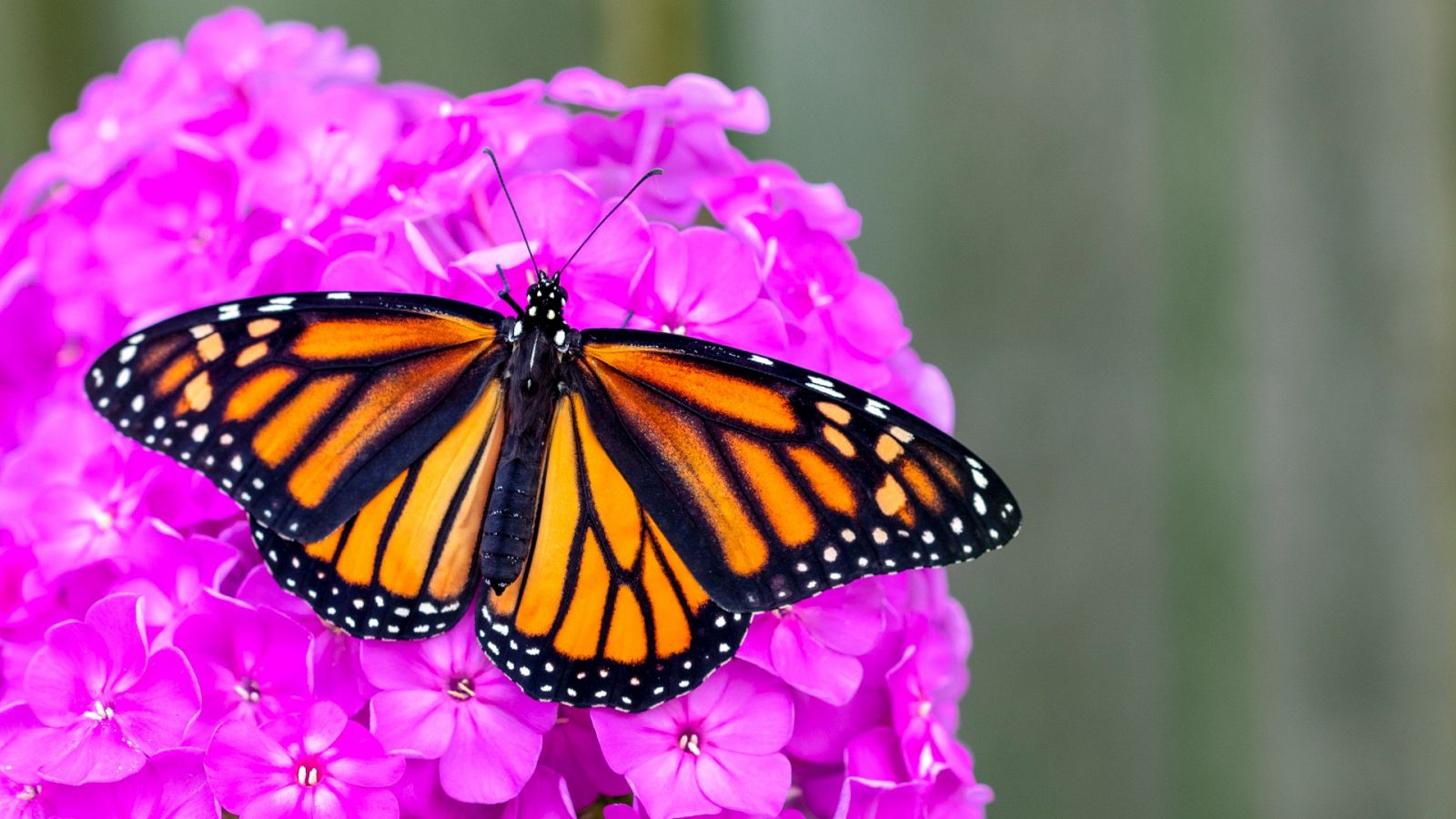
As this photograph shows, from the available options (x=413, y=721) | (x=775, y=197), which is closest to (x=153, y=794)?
(x=413, y=721)

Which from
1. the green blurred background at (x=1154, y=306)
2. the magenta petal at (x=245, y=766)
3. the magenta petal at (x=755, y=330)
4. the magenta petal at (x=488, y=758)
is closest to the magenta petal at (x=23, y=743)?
the magenta petal at (x=245, y=766)

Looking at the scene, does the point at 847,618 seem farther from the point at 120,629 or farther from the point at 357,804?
the point at 120,629

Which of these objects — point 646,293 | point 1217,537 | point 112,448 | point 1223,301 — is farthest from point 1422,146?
point 112,448

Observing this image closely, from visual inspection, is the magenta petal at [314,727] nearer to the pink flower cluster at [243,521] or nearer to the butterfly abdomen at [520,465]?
the pink flower cluster at [243,521]

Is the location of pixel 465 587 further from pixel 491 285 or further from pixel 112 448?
pixel 112 448

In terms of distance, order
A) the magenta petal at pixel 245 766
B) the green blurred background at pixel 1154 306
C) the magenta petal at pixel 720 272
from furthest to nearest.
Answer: the green blurred background at pixel 1154 306 < the magenta petal at pixel 720 272 < the magenta petal at pixel 245 766

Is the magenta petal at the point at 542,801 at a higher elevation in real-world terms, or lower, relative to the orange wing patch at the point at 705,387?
lower
